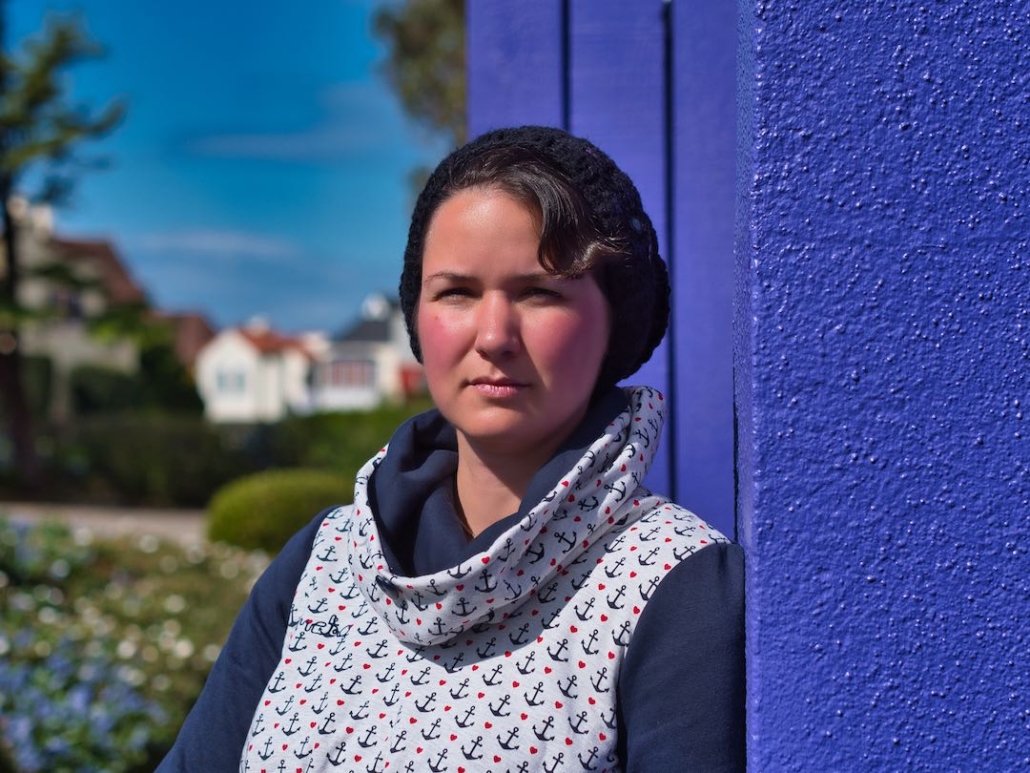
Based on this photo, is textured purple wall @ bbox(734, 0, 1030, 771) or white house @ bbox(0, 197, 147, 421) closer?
textured purple wall @ bbox(734, 0, 1030, 771)

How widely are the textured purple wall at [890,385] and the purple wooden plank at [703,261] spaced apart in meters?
1.14

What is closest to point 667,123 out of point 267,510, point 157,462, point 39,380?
point 267,510

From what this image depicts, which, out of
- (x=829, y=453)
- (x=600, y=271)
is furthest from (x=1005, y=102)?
(x=600, y=271)

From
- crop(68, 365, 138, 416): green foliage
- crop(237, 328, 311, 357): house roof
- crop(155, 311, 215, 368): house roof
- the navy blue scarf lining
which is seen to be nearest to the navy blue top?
the navy blue scarf lining

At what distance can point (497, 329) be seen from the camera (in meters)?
1.25

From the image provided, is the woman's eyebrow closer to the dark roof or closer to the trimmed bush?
the trimmed bush

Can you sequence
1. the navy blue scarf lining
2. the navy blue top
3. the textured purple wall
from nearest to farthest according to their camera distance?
1. the textured purple wall
2. the navy blue top
3. the navy blue scarf lining

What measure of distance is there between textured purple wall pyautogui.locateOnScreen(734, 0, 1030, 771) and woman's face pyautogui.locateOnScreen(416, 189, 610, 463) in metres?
0.29

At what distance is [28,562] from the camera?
234 inches

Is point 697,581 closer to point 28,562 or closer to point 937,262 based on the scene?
point 937,262

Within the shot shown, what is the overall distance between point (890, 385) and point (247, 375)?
1936 inches

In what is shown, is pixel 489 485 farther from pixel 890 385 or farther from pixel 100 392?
pixel 100 392

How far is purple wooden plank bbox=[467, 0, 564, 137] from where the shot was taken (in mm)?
2193

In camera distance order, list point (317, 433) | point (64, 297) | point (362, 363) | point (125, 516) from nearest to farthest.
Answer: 1. point (125, 516)
2. point (317, 433)
3. point (64, 297)
4. point (362, 363)
